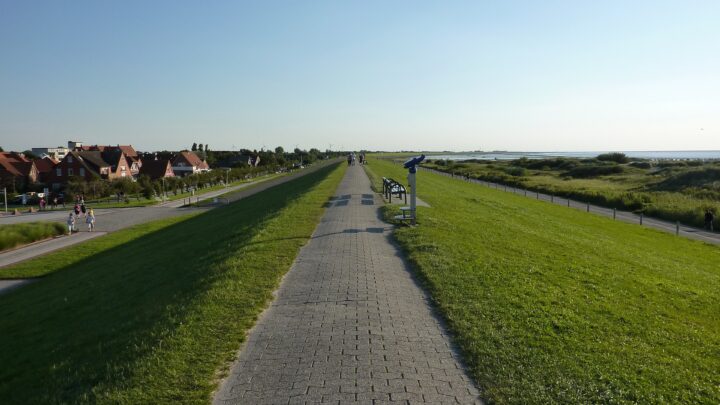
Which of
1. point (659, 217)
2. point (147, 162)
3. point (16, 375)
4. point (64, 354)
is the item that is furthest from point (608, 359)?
point (147, 162)

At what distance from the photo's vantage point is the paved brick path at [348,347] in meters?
4.32

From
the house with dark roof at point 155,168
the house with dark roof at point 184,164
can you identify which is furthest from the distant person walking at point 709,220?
the house with dark roof at point 184,164

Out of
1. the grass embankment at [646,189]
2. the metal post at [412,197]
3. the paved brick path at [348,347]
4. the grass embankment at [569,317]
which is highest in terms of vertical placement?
the metal post at [412,197]

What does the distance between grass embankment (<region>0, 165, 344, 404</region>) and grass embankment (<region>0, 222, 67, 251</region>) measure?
1017 centimetres

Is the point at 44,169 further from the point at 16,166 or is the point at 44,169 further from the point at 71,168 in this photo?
the point at 71,168

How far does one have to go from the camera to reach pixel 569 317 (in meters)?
6.57

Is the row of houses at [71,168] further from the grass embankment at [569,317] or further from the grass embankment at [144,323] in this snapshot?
the grass embankment at [569,317]

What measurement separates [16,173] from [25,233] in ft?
159

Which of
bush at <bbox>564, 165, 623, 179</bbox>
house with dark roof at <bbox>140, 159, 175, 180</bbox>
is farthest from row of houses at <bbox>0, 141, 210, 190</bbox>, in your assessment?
bush at <bbox>564, 165, 623, 179</bbox>

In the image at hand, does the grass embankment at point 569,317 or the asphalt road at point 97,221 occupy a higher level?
the grass embankment at point 569,317

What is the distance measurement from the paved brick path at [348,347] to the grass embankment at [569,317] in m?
0.41

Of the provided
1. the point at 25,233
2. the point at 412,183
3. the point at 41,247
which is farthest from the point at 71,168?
the point at 412,183

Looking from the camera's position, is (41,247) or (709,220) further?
(709,220)

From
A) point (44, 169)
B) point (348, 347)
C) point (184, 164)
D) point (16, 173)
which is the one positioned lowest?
point (348, 347)
